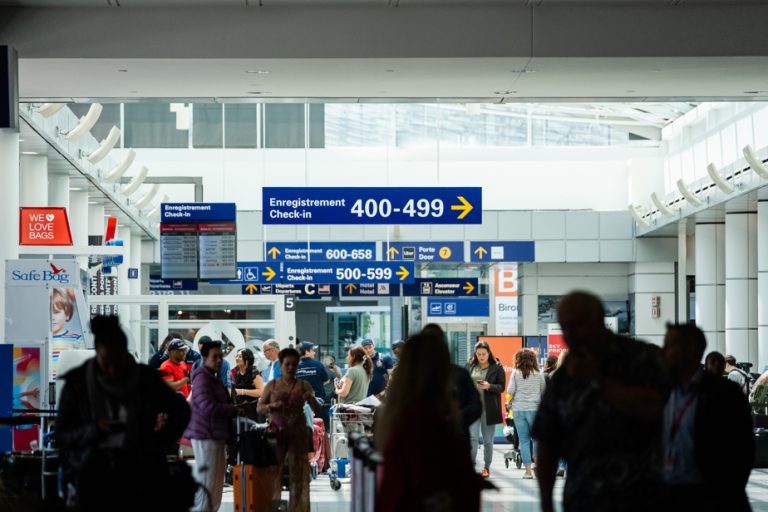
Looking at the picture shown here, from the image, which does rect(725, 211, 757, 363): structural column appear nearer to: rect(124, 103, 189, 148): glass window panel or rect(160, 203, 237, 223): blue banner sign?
rect(160, 203, 237, 223): blue banner sign

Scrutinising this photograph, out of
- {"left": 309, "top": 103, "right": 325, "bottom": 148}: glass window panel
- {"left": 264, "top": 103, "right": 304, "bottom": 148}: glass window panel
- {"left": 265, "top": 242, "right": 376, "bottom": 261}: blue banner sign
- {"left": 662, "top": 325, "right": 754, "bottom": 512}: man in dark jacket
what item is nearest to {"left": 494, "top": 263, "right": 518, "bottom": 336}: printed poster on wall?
{"left": 309, "top": 103, "right": 325, "bottom": 148}: glass window panel

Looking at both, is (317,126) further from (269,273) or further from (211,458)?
(211,458)

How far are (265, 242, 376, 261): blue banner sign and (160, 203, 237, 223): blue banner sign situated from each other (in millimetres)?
7665

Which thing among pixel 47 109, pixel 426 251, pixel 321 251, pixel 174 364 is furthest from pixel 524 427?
pixel 426 251

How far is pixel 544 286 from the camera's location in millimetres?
37469

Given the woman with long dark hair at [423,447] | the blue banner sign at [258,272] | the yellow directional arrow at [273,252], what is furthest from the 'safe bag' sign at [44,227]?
the woman with long dark hair at [423,447]

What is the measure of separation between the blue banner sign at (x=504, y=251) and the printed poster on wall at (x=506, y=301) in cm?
622

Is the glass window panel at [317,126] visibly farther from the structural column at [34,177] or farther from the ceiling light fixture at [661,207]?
the structural column at [34,177]

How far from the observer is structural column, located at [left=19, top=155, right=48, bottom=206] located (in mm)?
20828

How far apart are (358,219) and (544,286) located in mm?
19140

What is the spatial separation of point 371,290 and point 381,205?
14.0 metres

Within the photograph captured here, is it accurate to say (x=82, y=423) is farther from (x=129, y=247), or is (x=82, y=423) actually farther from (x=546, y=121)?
(x=546, y=121)

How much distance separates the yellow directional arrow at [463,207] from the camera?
1922 cm

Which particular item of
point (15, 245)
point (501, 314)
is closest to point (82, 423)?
point (15, 245)
